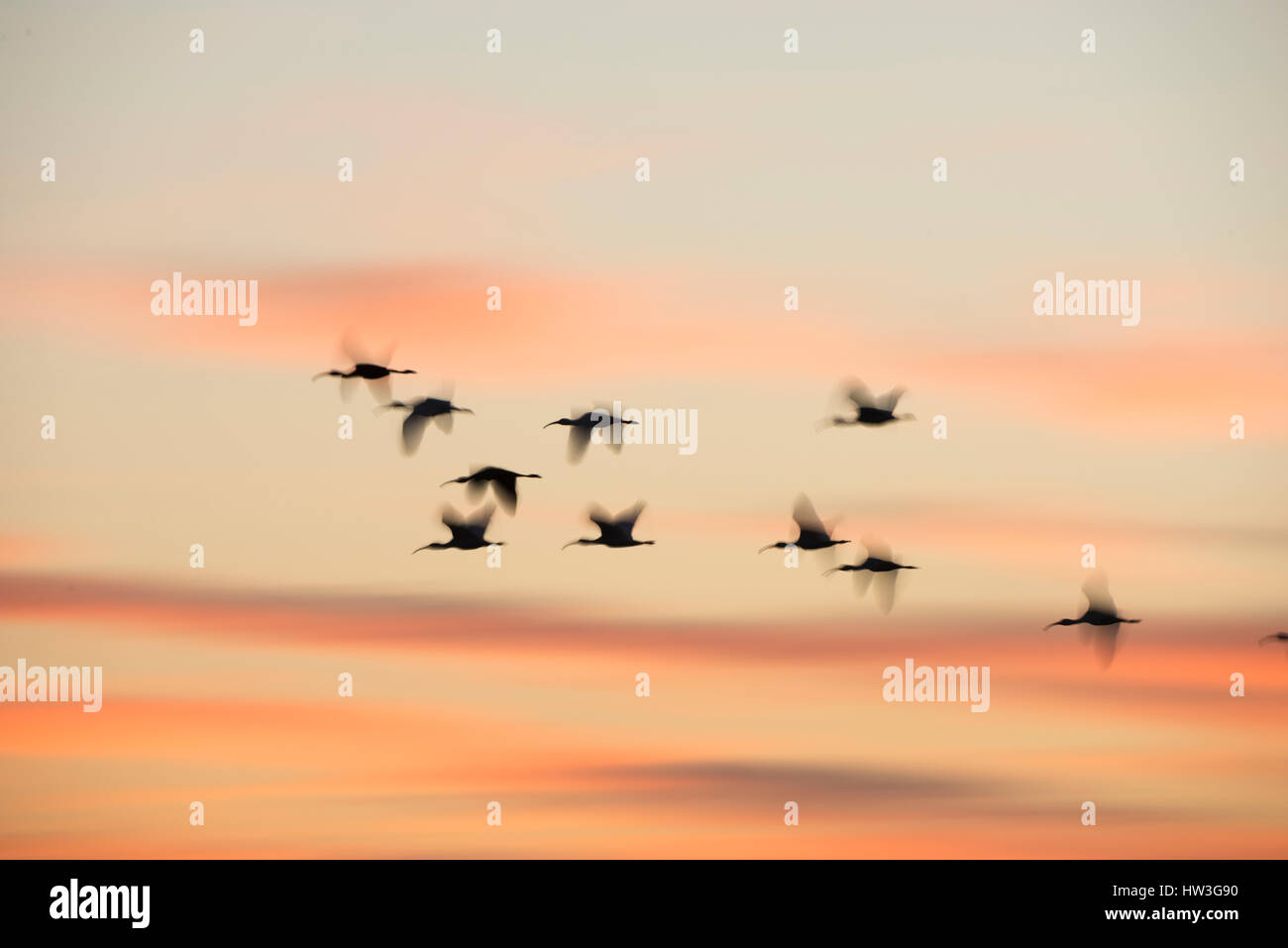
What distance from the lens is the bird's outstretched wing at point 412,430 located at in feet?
126

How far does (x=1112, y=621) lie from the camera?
144 ft

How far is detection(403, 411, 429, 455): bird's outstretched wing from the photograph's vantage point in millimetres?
38406

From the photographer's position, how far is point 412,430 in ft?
127
